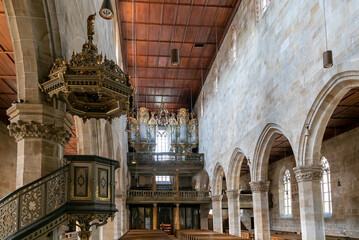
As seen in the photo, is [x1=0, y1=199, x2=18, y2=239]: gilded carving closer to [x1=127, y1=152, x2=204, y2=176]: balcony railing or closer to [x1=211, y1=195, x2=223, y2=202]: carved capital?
[x1=211, y1=195, x2=223, y2=202]: carved capital

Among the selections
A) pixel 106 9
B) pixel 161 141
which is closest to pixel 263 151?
pixel 106 9

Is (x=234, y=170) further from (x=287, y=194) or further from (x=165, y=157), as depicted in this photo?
(x=165, y=157)

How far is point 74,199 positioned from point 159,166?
2385cm

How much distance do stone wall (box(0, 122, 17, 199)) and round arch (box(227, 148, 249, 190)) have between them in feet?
35.6

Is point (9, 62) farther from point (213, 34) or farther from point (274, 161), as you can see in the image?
point (274, 161)

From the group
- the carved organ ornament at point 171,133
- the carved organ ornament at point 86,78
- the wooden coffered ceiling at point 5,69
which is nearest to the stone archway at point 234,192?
the carved organ ornament at point 171,133

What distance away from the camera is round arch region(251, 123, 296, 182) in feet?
51.0

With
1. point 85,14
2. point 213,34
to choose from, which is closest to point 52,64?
point 85,14

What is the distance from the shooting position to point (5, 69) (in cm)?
1166

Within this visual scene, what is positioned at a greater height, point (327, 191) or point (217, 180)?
point (217, 180)

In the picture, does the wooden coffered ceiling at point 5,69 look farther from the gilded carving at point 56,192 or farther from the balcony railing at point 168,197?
the balcony railing at point 168,197

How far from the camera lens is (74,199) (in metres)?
6.39

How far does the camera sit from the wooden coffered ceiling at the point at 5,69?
957cm

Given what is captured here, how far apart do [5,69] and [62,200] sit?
6952 mm
